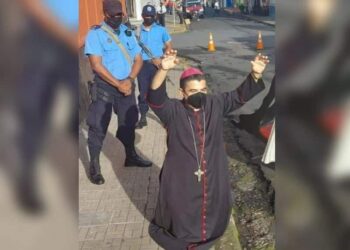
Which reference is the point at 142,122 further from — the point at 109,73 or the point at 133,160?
the point at 109,73

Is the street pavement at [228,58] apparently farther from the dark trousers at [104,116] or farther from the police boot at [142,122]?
the dark trousers at [104,116]

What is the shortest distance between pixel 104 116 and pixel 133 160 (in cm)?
71

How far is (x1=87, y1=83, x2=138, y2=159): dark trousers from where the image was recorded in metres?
4.61

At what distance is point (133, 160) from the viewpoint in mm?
5125

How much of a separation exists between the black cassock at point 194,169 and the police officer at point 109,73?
5.23ft

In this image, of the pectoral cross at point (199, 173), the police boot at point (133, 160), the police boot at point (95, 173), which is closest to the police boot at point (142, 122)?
the police boot at point (133, 160)

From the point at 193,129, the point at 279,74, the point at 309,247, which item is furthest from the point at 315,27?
the point at 193,129

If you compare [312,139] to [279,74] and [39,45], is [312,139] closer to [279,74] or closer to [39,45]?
[279,74]

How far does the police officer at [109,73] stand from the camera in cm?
442

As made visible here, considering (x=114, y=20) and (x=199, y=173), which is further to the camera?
(x=114, y=20)

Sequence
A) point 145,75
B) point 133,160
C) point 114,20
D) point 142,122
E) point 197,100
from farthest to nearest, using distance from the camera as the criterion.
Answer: point 142,122, point 145,75, point 133,160, point 114,20, point 197,100

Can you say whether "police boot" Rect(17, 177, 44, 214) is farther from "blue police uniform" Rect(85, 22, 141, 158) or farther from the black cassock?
"blue police uniform" Rect(85, 22, 141, 158)

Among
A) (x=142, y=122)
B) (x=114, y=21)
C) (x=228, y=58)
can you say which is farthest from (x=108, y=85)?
(x=228, y=58)

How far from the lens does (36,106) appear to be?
0.82m
